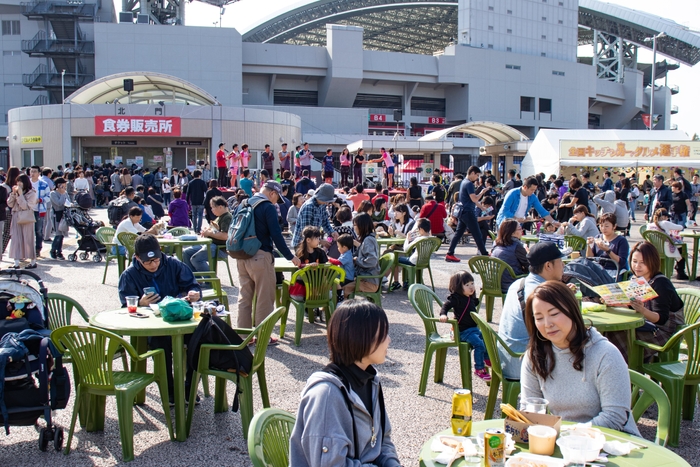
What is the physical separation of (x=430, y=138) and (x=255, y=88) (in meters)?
27.7

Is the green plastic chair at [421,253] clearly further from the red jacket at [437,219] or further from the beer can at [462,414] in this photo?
the beer can at [462,414]

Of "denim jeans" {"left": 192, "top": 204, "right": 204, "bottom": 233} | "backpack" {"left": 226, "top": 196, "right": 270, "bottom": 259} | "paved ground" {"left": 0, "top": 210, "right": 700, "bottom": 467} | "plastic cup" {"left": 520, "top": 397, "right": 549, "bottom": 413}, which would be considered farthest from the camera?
"denim jeans" {"left": 192, "top": 204, "right": 204, "bottom": 233}

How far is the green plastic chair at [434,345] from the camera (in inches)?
215

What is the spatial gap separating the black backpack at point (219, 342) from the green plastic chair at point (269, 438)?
1.78 metres

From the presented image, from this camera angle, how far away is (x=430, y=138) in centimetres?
2825

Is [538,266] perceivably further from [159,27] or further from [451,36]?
[451,36]

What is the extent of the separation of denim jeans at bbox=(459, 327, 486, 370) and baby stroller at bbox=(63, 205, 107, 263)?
30.6ft

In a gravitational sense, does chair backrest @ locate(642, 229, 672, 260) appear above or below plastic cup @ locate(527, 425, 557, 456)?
above

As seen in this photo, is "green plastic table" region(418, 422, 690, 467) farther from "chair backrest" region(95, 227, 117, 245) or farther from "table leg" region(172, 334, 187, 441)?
"chair backrest" region(95, 227, 117, 245)

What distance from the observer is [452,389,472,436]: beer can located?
2922mm

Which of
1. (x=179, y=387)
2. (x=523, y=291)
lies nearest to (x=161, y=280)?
(x=179, y=387)

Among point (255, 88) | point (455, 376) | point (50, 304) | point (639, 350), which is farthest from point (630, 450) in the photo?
point (255, 88)

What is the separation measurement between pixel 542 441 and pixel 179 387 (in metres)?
2.88

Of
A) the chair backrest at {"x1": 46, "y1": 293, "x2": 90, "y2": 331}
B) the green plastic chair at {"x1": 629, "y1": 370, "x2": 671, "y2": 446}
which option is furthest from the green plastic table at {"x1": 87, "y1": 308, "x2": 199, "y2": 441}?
the green plastic chair at {"x1": 629, "y1": 370, "x2": 671, "y2": 446}
